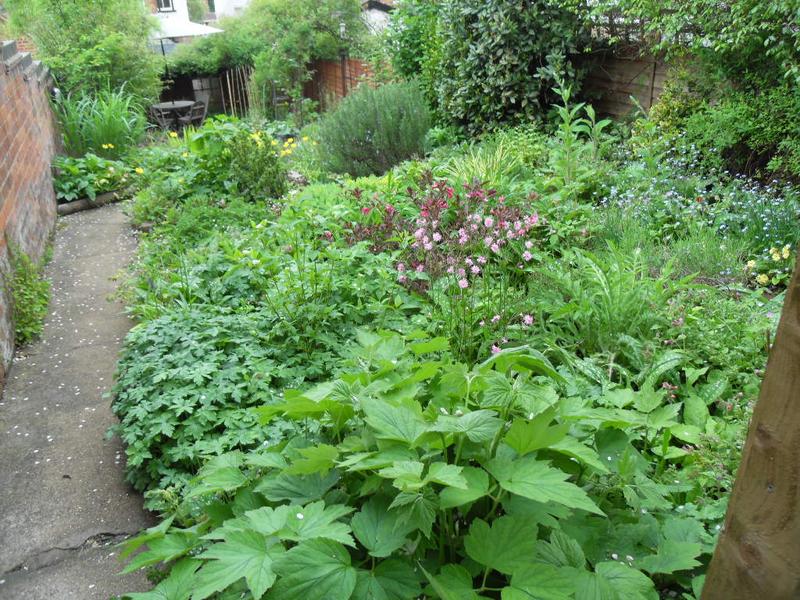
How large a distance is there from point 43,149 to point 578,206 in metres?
5.51

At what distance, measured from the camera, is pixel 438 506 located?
1361 mm

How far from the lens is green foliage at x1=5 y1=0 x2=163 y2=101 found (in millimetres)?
9531

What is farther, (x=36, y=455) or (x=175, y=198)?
(x=175, y=198)

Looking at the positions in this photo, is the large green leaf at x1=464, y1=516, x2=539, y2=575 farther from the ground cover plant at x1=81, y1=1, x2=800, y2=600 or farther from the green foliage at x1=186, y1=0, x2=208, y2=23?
the green foliage at x1=186, y1=0, x2=208, y2=23

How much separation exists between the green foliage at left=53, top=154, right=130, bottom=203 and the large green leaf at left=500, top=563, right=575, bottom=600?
7.09 m

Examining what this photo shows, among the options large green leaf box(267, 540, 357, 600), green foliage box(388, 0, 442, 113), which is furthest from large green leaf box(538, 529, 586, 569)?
Result: green foliage box(388, 0, 442, 113)

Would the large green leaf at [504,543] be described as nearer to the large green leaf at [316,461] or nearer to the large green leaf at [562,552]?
the large green leaf at [562,552]

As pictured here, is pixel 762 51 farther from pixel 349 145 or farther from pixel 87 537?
pixel 87 537

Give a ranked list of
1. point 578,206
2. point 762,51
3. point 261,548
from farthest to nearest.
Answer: point 762,51 < point 578,206 < point 261,548

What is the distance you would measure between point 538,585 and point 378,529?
1.13ft

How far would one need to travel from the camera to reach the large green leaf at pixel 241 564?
130cm

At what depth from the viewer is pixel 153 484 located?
2789mm

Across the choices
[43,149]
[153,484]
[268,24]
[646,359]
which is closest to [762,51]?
[646,359]

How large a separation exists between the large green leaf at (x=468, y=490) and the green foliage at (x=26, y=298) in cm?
371
